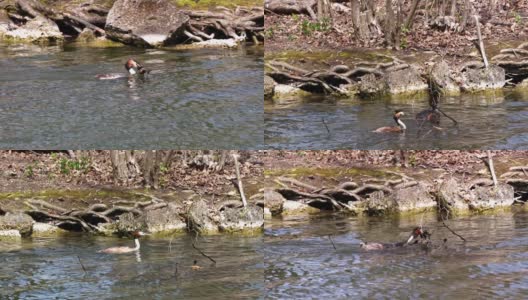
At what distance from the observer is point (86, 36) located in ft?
64.1

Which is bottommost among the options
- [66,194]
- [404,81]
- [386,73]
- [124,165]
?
[66,194]

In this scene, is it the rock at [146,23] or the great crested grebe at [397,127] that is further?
the rock at [146,23]

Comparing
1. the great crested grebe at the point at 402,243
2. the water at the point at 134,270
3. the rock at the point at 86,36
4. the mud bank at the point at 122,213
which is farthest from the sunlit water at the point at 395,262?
the rock at the point at 86,36

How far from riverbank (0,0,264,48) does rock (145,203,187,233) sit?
5657 mm

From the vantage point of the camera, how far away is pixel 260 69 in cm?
1568

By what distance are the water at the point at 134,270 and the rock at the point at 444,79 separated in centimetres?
480

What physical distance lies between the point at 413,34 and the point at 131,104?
664cm

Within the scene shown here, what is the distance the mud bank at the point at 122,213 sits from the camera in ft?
44.3

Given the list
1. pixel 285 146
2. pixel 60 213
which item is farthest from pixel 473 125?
pixel 60 213

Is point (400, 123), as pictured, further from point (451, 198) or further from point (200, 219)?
point (200, 219)

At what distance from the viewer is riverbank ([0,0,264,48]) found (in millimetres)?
18641

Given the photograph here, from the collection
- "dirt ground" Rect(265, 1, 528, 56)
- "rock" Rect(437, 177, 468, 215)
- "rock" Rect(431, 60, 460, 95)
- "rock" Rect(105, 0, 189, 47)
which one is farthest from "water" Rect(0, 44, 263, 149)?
"rock" Rect(437, 177, 468, 215)

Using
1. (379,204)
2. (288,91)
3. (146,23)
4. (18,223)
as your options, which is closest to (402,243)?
(379,204)

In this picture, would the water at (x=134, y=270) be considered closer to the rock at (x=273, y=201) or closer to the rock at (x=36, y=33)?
the rock at (x=273, y=201)
